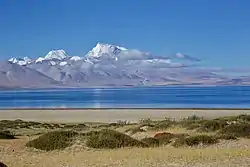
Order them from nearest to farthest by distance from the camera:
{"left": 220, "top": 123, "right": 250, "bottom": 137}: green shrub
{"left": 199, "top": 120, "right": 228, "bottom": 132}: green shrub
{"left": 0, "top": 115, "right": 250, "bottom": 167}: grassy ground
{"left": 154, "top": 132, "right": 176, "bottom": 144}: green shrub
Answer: {"left": 0, "top": 115, "right": 250, "bottom": 167}: grassy ground
{"left": 154, "top": 132, "right": 176, "bottom": 144}: green shrub
{"left": 220, "top": 123, "right": 250, "bottom": 137}: green shrub
{"left": 199, "top": 120, "right": 228, "bottom": 132}: green shrub

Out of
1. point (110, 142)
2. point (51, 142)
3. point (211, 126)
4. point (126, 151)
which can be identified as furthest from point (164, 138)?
point (211, 126)

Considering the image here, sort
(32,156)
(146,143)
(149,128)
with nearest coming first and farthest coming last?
(32,156) < (146,143) < (149,128)

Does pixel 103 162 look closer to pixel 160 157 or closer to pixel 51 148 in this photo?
pixel 160 157

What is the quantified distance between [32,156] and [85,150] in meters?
2.40

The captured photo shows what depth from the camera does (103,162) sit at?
15805mm

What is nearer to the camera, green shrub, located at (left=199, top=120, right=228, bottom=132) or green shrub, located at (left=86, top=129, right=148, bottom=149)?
green shrub, located at (left=86, top=129, right=148, bottom=149)

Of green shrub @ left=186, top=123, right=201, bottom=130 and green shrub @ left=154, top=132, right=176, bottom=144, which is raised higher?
green shrub @ left=186, top=123, right=201, bottom=130

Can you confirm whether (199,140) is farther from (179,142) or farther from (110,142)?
(110,142)

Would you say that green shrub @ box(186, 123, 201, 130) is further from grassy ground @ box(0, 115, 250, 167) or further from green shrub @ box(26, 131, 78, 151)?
green shrub @ box(26, 131, 78, 151)

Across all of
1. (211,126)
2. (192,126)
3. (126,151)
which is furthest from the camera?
(192,126)

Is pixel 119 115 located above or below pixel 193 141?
above

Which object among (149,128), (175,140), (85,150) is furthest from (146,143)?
(149,128)

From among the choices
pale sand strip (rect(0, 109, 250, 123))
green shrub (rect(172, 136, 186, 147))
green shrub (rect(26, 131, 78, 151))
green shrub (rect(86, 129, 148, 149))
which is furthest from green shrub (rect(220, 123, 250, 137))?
pale sand strip (rect(0, 109, 250, 123))

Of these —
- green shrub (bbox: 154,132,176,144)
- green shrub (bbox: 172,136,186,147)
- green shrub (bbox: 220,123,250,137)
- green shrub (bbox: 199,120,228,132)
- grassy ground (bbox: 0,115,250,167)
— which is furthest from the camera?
green shrub (bbox: 199,120,228,132)
